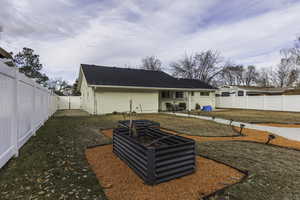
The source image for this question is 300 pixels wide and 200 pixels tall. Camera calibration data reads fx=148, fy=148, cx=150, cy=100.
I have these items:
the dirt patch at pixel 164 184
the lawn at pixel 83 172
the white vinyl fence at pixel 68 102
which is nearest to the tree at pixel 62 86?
the white vinyl fence at pixel 68 102

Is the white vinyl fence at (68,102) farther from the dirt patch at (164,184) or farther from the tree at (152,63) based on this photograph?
the tree at (152,63)

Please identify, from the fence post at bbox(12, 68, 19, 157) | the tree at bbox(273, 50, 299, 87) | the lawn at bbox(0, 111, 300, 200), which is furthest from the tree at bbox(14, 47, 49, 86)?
the tree at bbox(273, 50, 299, 87)

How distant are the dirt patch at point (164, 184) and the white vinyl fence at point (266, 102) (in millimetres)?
16440

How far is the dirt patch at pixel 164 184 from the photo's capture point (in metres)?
1.97

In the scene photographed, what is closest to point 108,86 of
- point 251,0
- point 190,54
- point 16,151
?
point 16,151

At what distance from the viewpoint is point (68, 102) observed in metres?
18.2

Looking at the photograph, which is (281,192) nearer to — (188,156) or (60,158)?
(188,156)

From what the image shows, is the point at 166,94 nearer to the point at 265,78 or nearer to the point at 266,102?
the point at 266,102

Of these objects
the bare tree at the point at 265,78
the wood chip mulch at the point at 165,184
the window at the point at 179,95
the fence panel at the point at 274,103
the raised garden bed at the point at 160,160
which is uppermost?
the bare tree at the point at 265,78

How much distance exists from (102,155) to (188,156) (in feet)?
6.60

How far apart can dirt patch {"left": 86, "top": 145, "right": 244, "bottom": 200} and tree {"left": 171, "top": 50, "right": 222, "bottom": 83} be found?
91.9 feet

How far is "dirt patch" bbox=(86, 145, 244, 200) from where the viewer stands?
197 cm

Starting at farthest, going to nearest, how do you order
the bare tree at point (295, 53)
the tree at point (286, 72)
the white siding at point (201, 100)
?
the tree at point (286, 72)
the bare tree at point (295, 53)
the white siding at point (201, 100)

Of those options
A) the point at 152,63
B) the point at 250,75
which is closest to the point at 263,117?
the point at 152,63
